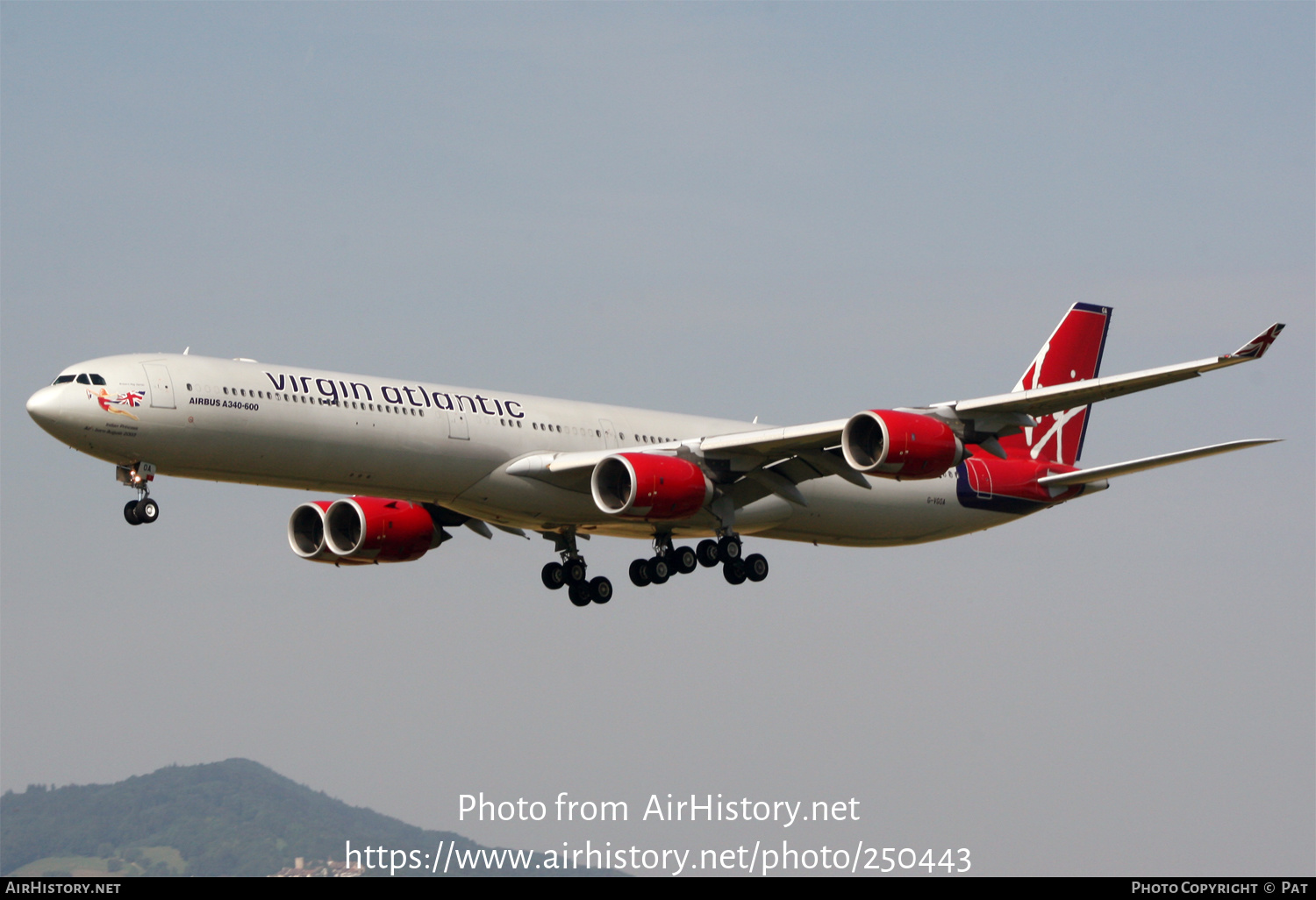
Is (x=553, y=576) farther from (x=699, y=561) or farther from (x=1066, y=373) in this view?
(x=1066, y=373)

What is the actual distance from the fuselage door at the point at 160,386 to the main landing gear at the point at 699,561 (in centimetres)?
1419

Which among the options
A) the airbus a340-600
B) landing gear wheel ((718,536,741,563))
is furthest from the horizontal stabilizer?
landing gear wheel ((718,536,741,563))

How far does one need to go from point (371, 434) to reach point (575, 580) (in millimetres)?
10392

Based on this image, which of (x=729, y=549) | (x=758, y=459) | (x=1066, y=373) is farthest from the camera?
(x=1066, y=373)

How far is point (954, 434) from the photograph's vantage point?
39188 mm

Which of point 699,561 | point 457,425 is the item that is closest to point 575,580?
point 699,561

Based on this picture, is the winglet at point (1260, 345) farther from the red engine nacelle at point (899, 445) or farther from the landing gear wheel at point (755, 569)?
the landing gear wheel at point (755, 569)

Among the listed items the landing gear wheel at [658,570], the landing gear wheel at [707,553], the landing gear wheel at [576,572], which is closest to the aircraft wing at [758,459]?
the landing gear wheel at [707,553]

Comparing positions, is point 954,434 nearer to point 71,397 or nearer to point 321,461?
point 321,461

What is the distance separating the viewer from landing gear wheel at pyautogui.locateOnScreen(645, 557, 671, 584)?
44.3 metres

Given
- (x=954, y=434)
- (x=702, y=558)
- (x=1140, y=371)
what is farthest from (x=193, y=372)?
(x=1140, y=371)

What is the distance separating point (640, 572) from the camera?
44.4 m

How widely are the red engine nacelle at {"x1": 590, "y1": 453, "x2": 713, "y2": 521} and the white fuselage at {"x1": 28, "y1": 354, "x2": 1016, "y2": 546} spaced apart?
1.26 metres

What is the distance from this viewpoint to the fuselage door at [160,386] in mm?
35562
